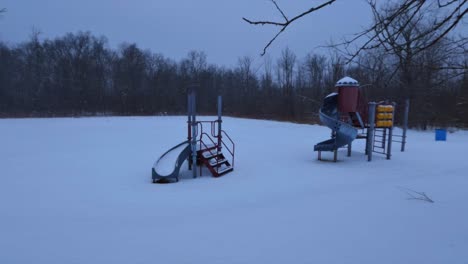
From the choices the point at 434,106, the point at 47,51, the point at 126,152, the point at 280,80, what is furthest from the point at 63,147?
the point at 47,51

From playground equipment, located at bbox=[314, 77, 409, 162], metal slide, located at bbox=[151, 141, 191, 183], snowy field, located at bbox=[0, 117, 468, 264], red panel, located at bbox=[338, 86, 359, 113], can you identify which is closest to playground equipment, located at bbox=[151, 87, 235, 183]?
metal slide, located at bbox=[151, 141, 191, 183]

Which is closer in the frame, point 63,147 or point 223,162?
point 223,162

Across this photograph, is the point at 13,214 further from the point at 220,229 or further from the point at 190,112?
the point at 190,112

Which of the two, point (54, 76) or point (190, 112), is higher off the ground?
point (54, 76)

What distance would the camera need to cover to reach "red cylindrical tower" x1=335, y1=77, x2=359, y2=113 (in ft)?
34.2

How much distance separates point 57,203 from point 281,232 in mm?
A: 4258

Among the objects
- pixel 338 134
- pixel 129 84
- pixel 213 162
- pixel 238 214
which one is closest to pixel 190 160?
pixel 213 162

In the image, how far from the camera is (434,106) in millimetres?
21266

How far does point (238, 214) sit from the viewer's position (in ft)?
16.8

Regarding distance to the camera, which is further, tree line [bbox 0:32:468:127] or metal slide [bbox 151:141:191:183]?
tree line [bbox 0:32:468:127]

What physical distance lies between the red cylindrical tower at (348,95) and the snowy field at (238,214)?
223 centimetres

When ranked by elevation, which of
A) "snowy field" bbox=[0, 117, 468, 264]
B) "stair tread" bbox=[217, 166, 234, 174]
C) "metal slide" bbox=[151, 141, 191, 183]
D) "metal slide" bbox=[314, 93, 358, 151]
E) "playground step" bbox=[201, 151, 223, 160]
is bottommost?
"snowy field" bbox=[0, 117, 468, 264]

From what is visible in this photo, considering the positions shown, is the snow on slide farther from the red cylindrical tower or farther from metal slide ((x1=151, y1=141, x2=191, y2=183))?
the red cylindrical tower

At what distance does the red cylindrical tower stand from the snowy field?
2.23 meters
